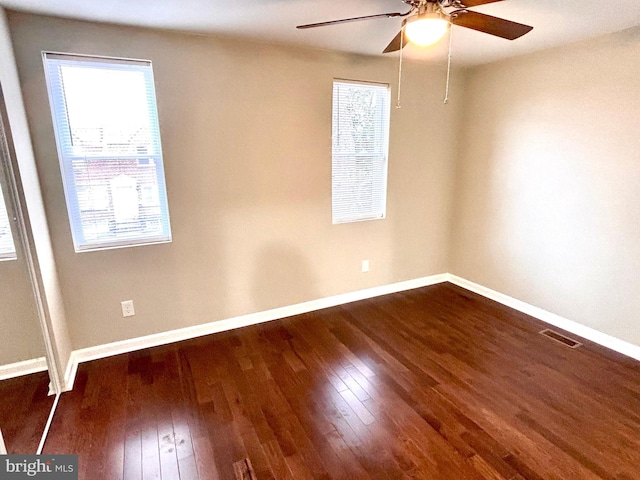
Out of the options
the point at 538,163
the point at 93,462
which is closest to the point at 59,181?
the point at 93,462

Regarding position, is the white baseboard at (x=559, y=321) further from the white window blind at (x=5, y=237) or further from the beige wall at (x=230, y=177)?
the white window blind at (x=5, y=237)

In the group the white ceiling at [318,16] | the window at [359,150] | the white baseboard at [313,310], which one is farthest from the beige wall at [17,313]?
the window at [359,150]

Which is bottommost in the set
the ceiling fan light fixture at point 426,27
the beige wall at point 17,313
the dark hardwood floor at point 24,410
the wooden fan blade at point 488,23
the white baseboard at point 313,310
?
the white baseboard at point 313,310

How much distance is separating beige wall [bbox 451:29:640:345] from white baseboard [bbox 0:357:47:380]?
151 inches

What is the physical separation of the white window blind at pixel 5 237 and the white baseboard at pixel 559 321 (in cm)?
393

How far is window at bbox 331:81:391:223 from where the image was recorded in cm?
318

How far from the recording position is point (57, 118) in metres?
2.25

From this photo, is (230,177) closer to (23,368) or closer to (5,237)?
(5,237)

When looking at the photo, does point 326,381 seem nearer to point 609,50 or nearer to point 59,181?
point 59,181

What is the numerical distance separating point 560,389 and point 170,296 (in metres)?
2.85

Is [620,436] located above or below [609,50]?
below

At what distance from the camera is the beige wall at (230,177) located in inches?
92.2

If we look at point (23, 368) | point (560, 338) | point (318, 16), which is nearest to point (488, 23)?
point (318, 16)

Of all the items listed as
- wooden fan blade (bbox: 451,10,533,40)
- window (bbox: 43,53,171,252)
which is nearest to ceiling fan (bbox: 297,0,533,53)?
wooden fan blade (bbox: 451,10,533,40)
